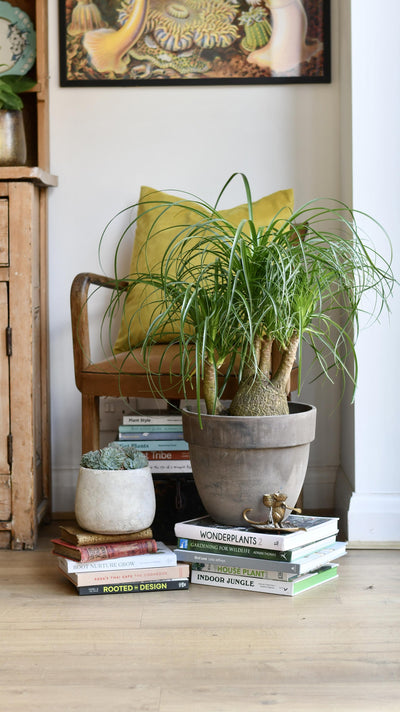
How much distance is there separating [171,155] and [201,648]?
1.72m

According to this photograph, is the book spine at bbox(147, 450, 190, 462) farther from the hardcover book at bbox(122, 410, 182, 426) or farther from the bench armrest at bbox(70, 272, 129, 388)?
the bench armrest at bbox(70, 272, 129, 388)

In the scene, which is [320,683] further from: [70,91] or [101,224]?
[70,91]

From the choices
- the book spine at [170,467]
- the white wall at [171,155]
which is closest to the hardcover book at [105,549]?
the book spine at [170,467]

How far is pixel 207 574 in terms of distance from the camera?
6.38 feet

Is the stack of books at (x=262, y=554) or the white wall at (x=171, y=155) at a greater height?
the white wall at (x=171, y=155)

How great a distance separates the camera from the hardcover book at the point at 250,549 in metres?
1.84

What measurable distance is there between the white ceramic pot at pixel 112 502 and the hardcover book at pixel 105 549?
0.03 m

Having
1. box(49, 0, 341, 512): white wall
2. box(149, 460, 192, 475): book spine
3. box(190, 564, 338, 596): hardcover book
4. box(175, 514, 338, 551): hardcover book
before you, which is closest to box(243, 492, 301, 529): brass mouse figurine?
box(175, 514, 338, 551): hardcover book

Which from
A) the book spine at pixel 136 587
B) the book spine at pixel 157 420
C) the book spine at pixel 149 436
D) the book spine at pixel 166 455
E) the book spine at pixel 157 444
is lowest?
the book spine at pixel 136 587

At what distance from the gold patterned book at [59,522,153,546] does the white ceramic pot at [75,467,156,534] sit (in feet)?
0.04

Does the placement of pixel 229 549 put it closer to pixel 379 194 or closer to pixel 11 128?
pixel 379 194

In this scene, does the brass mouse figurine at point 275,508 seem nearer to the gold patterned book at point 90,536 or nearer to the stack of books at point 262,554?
the stack of books at point 262,554

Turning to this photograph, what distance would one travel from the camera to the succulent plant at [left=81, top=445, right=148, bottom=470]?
1.93 metres

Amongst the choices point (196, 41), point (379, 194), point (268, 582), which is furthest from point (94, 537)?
point (196, 41)
